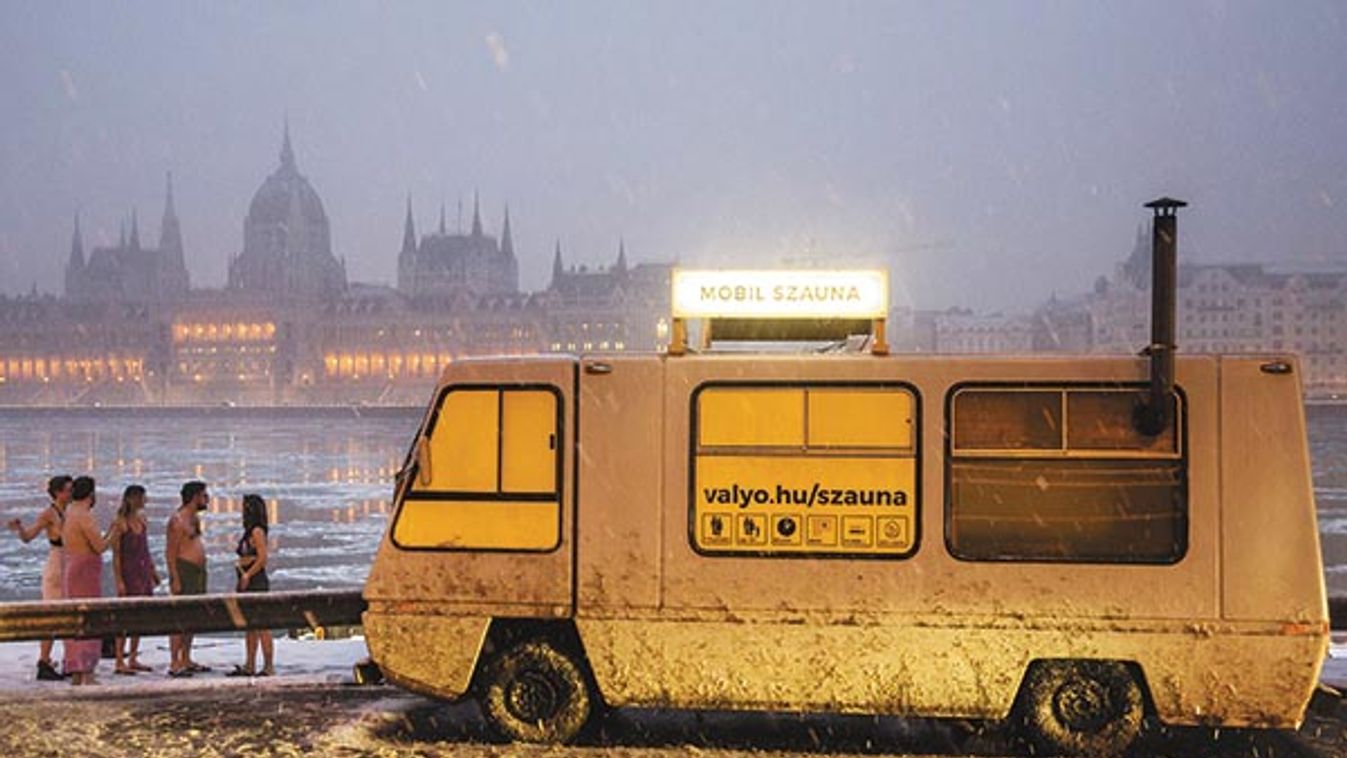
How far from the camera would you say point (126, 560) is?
12406 millimetres

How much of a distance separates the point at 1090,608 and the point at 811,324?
7.92 feet

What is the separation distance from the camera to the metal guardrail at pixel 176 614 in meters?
10.5

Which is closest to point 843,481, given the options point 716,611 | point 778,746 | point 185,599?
point 716,611

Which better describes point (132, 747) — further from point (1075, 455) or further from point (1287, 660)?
point (1287, 660)

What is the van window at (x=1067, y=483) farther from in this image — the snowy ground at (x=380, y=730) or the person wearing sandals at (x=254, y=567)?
the person wearing sandals at (x=254, y=567)

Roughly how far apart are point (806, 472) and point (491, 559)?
1.91 meters

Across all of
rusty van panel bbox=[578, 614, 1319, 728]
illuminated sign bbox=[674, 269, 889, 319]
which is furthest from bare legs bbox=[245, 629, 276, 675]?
illuminated sign bbox=[674, 269, 889, 319]

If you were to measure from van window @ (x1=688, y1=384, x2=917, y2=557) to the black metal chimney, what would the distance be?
1277 millimetres

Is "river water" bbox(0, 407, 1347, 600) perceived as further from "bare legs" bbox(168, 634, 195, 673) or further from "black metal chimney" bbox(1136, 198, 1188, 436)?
"black metal chimney" bbox(1136, 198, 1188, 436)

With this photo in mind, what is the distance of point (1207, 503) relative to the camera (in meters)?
8.18

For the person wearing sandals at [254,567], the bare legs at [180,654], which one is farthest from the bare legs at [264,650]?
the bare legs at [180,654]

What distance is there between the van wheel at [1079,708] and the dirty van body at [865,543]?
16 mm

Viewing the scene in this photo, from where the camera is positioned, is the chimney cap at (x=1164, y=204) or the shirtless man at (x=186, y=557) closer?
the chimney cap at (x=1164, y=204)

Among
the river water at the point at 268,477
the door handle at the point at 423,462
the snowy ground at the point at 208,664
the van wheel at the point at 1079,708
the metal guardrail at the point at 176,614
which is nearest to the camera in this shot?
the van wheel at the point at 1079,708
